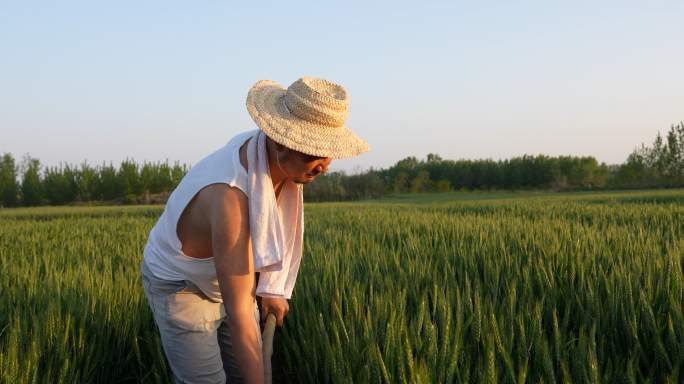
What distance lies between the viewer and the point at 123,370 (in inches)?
72.7

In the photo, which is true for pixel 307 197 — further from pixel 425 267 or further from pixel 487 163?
pixel 487 163

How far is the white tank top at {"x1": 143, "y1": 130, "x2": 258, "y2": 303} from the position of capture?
138 cm

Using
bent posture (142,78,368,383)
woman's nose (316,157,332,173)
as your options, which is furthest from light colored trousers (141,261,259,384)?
woman's nose (316,157,332,173)

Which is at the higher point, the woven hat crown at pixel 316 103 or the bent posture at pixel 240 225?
the woven hat crown at pixel 316 103

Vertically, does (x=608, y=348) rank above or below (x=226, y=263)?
below

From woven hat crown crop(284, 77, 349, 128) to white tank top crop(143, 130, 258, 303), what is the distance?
0.26m

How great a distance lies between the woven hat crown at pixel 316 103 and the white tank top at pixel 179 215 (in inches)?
10.4

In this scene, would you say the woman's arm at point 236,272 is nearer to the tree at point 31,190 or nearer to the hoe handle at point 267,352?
the hoe handle at point 267,352

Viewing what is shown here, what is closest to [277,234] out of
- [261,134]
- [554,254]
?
[261,134]

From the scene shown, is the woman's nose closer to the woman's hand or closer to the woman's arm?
the woman's arm

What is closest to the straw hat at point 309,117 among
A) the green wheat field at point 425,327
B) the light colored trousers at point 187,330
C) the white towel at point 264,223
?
the white towel at point 264,223

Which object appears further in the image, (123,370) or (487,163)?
(487,163)

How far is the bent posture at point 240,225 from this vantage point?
4.31 ft

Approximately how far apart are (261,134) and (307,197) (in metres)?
25.7
